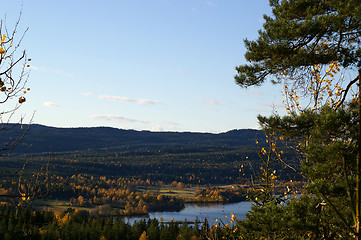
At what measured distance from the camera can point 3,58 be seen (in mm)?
7438

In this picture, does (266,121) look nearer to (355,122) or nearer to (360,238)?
(355,122)

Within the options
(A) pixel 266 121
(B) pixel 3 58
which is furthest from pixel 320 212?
(B) pixel 3 58

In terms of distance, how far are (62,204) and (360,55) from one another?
496 ft

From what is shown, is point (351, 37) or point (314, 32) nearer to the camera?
point (314, 32)

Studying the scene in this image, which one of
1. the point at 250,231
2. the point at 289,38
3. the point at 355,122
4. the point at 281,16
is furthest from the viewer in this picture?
the point at 281,16

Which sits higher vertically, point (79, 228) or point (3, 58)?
point (3, 58)

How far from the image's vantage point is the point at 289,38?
39.8 feet

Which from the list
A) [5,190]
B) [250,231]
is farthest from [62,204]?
[250,231]

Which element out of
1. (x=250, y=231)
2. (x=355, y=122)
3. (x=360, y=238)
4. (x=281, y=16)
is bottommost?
(x=250, y=231)

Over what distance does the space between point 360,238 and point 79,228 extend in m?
53.9

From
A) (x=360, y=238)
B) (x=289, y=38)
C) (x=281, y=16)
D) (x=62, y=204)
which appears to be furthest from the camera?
(x=62, y=204)

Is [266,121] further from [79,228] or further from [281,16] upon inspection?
[79,228]

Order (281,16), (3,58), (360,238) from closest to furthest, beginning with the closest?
1. (360,238)
2. (3,58)
3. (281,16)

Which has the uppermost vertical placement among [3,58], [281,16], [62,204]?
[281,16]
